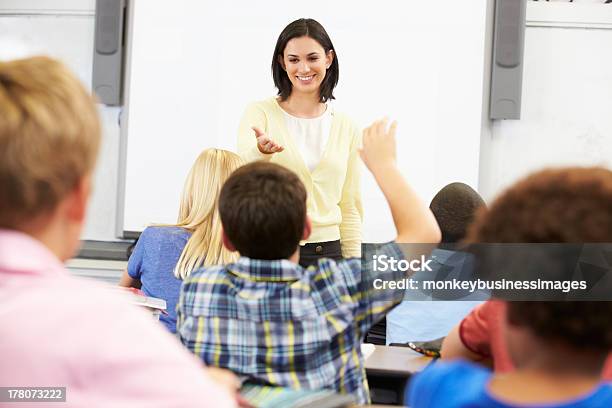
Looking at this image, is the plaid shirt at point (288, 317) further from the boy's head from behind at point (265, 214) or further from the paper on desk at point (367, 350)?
the paper on desk at point (367, 350)

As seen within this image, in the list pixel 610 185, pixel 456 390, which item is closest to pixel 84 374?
pixel 456 390

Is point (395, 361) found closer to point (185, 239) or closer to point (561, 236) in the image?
point (185, 239)

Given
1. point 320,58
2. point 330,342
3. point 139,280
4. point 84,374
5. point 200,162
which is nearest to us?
point 84,374

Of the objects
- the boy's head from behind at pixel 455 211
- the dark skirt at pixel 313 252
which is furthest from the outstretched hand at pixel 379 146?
the dark skirt at pixel 313 252

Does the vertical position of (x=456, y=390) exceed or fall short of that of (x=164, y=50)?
it falls short

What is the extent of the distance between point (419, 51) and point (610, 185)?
370cm

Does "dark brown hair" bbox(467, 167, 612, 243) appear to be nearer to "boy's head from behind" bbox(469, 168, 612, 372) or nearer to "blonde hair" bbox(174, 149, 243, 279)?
"boy's head from behind" bbox(469, 168, 612, 372)

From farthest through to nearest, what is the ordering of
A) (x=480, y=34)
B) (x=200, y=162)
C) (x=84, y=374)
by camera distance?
(x=480, y=34) → (x=200, y=162) → (x=84, y=374)

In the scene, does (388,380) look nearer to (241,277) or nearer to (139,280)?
(241,277)

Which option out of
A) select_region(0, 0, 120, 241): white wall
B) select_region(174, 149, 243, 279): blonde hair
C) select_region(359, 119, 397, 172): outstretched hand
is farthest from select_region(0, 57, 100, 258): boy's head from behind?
select_region(0, 0, 120, 241): white wall

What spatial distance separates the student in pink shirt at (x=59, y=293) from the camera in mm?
738

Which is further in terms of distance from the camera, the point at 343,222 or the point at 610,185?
the point at 343,222

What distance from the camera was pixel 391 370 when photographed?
1872mm

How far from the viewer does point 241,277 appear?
146 cm
